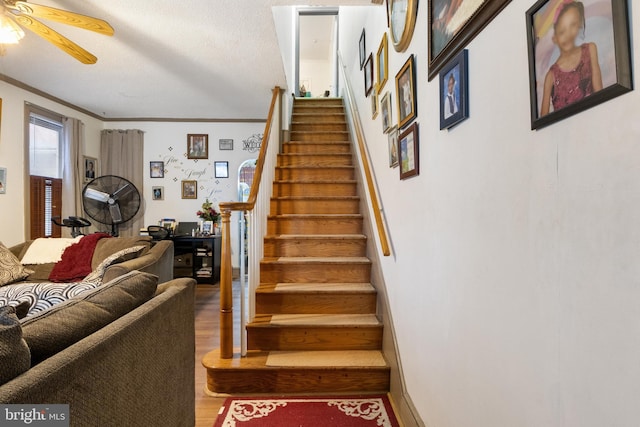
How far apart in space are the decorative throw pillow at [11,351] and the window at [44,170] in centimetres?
437

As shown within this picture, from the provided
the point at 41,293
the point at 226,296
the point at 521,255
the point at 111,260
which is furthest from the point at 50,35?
the point at 521,255

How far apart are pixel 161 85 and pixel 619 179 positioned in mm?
4621

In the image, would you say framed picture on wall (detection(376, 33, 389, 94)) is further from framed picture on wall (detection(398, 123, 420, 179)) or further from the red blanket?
the red blanket

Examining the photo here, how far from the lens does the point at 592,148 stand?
638 mm

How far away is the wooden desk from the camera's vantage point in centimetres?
503

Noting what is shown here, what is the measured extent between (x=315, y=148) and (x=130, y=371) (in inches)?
138

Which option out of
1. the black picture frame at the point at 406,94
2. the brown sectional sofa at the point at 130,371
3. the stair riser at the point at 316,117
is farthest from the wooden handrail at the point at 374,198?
the stair riser at the point at 316,117

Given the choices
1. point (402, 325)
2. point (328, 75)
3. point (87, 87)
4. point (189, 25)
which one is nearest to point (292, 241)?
point (402, 325)

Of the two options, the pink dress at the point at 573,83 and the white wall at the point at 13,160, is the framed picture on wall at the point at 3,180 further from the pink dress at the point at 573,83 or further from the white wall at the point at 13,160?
the pink dress at the point at 573,83

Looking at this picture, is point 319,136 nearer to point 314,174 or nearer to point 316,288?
point 314,174

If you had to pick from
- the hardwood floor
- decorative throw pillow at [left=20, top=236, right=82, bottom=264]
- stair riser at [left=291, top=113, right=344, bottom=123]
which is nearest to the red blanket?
decorative throw pillow at [left=20, top=236, right=82, bottom=264]

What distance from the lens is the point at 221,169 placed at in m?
5.57

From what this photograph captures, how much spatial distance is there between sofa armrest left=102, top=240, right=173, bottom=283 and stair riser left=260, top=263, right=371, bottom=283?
1.07m

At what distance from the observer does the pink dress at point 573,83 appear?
25.0 inches
